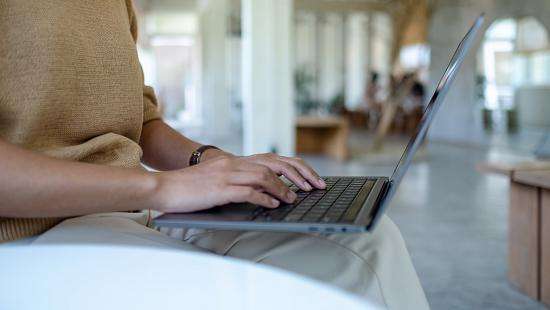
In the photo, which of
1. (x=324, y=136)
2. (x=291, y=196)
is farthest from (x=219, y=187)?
(x=324, y=136)

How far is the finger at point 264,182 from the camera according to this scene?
83 cm

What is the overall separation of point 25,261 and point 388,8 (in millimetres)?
17834

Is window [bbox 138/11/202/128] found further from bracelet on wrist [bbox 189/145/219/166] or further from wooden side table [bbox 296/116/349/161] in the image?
bracelet on wrist [bbox 189/145/219/166]

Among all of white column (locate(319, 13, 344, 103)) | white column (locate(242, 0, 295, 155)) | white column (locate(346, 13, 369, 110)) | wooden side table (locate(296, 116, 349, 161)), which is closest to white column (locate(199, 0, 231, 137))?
wooden side table (locate(296, 116, 349, 161))

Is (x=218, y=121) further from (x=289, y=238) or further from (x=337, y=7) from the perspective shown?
(x=289, y=238)

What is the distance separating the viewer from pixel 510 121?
944cm

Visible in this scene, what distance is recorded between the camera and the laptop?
0.70m

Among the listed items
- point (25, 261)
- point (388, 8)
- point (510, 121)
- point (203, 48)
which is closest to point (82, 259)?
point (25, 261)

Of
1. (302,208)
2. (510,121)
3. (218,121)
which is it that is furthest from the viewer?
(218,121)

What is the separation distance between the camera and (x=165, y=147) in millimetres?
1292

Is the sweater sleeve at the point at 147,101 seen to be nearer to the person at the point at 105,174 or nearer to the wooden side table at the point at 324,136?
the person at the point at 105,174

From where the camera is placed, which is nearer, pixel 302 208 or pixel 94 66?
pixel 302 208

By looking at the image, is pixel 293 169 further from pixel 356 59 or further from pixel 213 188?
pixel 356 59

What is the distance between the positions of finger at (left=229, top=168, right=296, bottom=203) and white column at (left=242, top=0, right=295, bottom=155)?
5210mm
